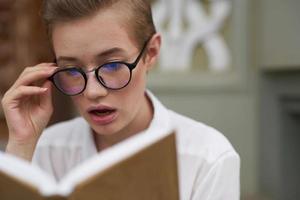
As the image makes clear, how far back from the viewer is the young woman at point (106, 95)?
122cm

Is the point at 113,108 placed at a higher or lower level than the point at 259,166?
higher

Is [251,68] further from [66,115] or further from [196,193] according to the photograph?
[196,193]

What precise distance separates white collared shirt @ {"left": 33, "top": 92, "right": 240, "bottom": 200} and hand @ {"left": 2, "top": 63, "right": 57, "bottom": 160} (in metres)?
0.12

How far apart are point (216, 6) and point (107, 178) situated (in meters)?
1.86

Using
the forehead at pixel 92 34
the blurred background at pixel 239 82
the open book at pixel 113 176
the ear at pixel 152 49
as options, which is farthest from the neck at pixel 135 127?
the blurred background at pixel 239 82

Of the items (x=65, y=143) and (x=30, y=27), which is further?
(x=30, y=27)

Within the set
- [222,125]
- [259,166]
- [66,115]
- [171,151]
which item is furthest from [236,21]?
[171,151]

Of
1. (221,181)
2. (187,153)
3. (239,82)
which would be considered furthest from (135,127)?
(239,82)

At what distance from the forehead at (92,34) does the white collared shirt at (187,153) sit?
228mm

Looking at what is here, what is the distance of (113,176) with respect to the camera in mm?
916

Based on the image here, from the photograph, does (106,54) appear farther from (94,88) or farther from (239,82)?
(239,82)

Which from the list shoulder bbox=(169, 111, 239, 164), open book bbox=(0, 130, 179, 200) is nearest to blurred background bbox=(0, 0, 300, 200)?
shoulder bbox=(169, 111, 239, 164)

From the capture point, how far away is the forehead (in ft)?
3.94

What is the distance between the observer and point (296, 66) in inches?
96.5
